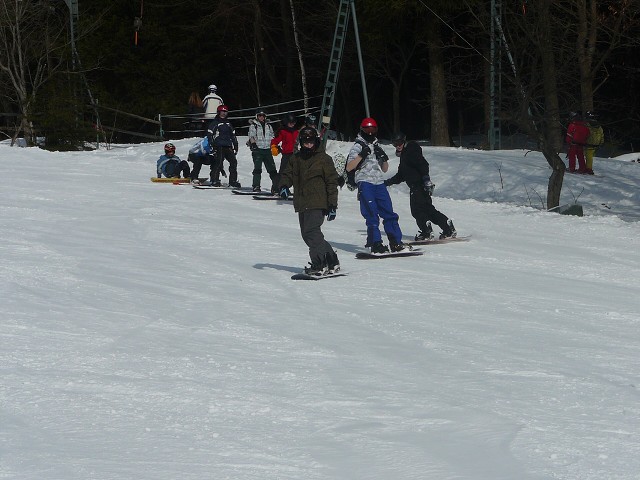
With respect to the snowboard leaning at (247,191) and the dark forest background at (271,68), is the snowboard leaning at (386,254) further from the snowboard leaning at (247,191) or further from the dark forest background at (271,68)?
the dark forest background at (271,68)

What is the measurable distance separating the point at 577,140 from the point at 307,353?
59.3ft

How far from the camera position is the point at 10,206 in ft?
60.2

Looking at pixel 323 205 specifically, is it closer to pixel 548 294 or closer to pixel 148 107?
pixel 548 294

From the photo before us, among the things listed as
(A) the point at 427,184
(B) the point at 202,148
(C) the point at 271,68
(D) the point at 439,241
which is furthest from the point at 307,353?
(C) the point at 271,68

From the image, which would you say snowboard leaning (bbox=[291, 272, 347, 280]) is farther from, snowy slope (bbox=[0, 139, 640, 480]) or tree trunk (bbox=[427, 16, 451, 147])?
tree trunk (bbox=[427, 16, 451, 147])

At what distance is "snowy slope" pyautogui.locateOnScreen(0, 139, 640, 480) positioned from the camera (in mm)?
6180

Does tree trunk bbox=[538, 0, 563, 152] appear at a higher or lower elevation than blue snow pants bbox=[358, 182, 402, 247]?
higher

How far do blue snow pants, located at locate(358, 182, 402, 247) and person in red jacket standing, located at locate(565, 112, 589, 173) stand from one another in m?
12.5

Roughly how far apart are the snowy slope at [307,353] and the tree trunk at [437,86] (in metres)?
14.0

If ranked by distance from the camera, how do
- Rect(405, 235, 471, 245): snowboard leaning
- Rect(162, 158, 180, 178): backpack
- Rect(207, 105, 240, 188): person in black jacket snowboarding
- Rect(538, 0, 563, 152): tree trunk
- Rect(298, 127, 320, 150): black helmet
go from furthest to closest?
Rect(162, 158, 180, 178): backpack
Rect(207, 105, 240, 188): person in black jacket snowboarding
Rect(538, 0, 563, 152): tree trunk
Rect(405, 235, 471, 245): snowboard leaning
Rect(298, 127, 320, 150): black helmet

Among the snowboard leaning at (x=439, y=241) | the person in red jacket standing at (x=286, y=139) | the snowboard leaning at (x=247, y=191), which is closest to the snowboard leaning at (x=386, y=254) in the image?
the snowboard leaning at (x=439, y=241)

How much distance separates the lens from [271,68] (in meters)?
40.5

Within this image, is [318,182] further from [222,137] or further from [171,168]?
[171,168]

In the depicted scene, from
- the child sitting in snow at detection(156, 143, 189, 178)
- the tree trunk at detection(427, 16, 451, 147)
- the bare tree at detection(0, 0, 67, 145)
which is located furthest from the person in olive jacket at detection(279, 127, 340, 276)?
the bare tree at detection(0, 0, 67, 145)
